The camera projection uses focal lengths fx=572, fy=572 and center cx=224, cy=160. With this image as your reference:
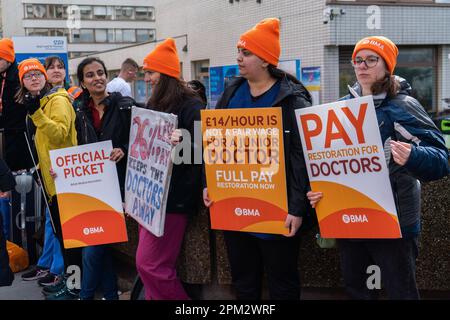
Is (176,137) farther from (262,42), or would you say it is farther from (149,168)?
(262,42)

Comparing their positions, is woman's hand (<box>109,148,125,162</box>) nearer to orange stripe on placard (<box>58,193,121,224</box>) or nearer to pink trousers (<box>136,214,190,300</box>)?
orange stripe on placard (<box>58,193,121,224</box>)

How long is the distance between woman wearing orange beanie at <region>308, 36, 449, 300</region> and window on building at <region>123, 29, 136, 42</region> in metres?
54.0

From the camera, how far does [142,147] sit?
3607mm

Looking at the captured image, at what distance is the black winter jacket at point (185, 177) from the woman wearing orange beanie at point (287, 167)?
0.20 metres

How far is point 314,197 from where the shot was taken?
9.49ft

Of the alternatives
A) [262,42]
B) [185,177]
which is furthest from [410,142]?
[185,177]

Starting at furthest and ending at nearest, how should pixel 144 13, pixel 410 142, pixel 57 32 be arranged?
pixel 144 13 → pixel 57 32 → pixel 410 142

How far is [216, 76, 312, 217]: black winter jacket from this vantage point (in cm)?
294

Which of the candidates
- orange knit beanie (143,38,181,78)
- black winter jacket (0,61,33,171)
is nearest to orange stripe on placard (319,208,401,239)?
orange knit beanie (143,38,181,78)

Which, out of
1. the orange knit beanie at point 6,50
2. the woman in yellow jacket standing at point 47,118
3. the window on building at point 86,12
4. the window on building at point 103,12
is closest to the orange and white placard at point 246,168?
the woman in yellow jacket standing at point 47,118

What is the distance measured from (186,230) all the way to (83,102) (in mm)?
1186

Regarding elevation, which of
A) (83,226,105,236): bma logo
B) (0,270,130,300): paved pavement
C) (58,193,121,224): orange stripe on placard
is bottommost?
(0,270,130,300): paved pavement

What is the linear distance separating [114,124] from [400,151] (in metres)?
2.07

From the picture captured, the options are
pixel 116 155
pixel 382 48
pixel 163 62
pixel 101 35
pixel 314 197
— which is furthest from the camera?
pixel 101 35
